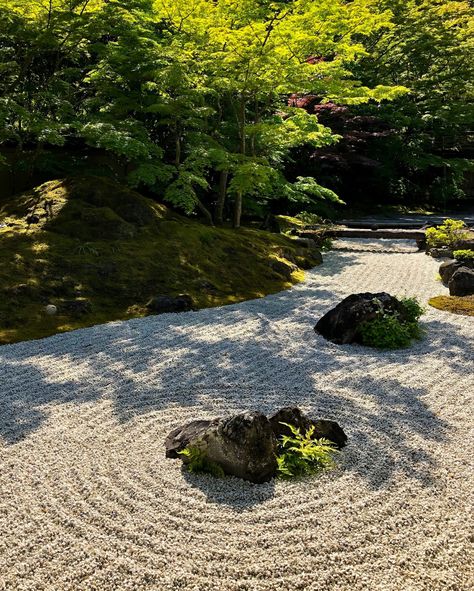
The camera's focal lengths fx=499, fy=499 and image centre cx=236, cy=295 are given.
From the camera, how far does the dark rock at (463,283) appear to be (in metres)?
11.5

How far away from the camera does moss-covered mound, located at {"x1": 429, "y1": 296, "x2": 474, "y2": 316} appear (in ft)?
34.0

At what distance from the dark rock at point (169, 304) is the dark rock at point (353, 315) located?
2798 mm

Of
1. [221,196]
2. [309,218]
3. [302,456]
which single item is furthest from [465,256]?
[302,456]

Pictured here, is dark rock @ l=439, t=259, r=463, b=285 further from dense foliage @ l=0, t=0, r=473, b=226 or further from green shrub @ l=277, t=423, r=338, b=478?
green shrub @ l=277, t=423, r=338, b=478

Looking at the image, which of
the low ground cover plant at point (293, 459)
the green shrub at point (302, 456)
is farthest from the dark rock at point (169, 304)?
the green shrub at point (302, 456)

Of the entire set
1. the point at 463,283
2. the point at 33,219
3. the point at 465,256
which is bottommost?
the point at 463,283

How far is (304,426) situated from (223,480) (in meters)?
1.03

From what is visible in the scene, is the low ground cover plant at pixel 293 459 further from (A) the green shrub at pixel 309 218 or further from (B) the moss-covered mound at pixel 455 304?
(A) the green shrub at pixel 309 218

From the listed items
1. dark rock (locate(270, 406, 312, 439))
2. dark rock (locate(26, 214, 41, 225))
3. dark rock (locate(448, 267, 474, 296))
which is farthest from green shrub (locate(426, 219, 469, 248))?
dark rock (locate(270, 406, 312, 439))

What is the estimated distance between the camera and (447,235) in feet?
58.1

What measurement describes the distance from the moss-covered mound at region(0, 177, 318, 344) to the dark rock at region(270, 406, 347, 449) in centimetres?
524

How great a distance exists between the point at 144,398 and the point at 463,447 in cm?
363

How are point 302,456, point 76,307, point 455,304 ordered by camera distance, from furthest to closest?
1. point 455,304
2. point 76,307
3. point 302,456

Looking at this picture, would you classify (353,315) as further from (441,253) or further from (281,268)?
(441,253)
